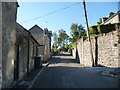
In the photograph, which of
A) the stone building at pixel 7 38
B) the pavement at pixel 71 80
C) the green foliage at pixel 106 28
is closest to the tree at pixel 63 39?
the green foliage at pixel 106 28

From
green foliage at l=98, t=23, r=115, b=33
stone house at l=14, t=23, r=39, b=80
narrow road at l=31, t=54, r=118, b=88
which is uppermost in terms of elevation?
green foliage at l=98, t=23, r=115, b=33

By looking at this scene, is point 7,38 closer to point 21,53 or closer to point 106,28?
point 21,53

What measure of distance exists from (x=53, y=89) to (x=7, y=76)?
2631 mm

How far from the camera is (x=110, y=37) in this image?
24.5m

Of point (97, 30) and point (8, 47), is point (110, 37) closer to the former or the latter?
point (97, 30)

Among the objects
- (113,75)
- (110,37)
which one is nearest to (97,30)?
(110,37)

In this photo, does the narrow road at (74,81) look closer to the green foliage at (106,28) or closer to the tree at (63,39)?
the green foliage at (106,28)

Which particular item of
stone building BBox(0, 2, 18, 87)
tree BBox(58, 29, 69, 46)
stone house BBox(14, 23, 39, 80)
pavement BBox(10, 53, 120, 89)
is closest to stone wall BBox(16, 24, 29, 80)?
stone house BBox(14, 23, 39, 80)

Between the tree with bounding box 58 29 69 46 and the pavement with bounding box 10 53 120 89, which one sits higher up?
the tree with bounding box 58 29 69 46

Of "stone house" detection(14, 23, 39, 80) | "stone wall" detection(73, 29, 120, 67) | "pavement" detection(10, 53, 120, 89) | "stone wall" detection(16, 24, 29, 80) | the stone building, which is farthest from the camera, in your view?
"stone wall" detection(73, 29, 120, 67)

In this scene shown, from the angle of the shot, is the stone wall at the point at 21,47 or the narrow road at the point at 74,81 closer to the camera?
the narrow road at the point at 74,81

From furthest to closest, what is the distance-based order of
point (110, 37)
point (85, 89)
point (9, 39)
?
1. point (110, 37)
2. point (85, 89)
3. point (9, 39)

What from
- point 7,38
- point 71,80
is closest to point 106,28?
point 71,80

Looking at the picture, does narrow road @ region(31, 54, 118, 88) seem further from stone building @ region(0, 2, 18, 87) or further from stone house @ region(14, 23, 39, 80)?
stone building @ region(0, 2, 18, 87)
